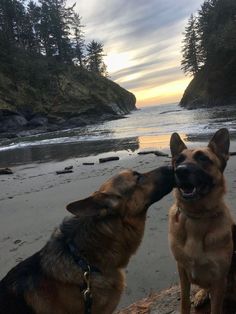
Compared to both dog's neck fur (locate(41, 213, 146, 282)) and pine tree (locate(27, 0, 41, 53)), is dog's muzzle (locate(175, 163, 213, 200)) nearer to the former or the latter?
dog's neck fur (locate(41, 213, 146, 282))

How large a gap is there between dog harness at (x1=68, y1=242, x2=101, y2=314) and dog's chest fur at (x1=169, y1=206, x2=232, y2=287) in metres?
1.07

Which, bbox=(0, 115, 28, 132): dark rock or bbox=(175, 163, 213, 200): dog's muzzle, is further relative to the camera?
bbox=(0, 115, 28, 132): dark rock

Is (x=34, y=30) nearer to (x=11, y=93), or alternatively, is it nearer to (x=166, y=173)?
(x=11, y=93)

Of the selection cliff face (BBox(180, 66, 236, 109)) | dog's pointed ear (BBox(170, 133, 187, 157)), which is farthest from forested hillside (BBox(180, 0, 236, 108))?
dog's pointed ear (BBox(170, 133, 187, 157))

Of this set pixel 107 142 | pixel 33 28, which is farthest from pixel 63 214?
pixel 33 28

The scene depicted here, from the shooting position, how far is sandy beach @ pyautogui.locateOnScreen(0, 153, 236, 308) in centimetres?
555

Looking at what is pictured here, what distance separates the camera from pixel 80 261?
3.91m

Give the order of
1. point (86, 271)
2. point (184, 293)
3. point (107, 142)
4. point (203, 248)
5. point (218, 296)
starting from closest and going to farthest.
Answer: point (86, 271) < point (218, 296) < point (203, 248) < point (184, 293) < point (107, 142)

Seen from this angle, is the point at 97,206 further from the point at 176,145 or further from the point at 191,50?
the point at 191,50

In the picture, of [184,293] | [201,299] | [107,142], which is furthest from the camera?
[107,142]

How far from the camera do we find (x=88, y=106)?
70188mm

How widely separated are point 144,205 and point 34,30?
88.0m

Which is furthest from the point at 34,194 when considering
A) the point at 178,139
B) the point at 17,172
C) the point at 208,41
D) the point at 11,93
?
the point at 208,41

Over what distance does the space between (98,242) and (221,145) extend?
2085 mm
